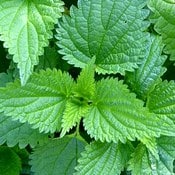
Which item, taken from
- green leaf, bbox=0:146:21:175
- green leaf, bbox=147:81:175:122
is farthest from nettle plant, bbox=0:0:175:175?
green leaf, bbox=0:146:21:175

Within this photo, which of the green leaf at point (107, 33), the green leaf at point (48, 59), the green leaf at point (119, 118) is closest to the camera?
the green leaf at point (119, 118)

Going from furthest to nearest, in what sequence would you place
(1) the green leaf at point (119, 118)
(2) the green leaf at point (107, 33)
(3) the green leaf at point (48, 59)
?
(3) the green leaf at point (48, 59) → (2) the green leaf at point (107, 33) → (1) the green leaf at point (119, 118)

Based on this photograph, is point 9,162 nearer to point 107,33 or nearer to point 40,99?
point 40,99

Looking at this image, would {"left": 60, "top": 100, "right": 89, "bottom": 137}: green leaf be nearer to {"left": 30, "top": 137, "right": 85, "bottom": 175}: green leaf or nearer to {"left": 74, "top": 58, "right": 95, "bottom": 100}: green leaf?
{"left": 74, "top": 58, "right": 95, "bottom": 100}: green leaf

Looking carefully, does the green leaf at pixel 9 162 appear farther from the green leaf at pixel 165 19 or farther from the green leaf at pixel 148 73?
the green leaf at pixel 165 19

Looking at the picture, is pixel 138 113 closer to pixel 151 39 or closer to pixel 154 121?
pixel 154 121

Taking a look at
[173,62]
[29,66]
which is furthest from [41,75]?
[173,62]

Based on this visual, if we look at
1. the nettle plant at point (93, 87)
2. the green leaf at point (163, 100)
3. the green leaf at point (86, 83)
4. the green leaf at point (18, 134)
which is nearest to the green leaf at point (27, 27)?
the nettle plant at point (93, 87)
